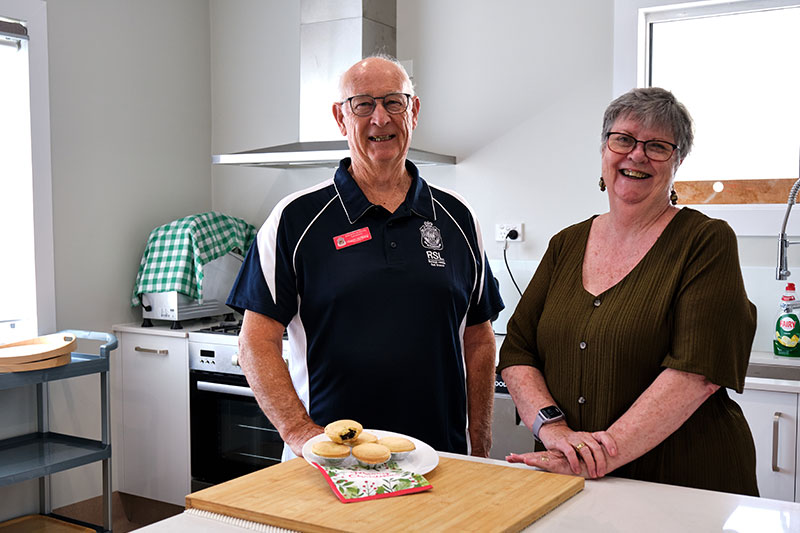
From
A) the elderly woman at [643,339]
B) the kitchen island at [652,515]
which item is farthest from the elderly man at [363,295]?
the kitchen island at [652,515]

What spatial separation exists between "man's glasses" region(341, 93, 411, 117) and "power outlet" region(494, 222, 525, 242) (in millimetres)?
1548

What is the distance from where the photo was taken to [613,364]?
1357 mm

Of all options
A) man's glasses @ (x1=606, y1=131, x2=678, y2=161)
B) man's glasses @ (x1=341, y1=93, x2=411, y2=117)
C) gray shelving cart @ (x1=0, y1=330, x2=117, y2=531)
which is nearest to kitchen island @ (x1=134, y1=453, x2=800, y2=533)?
man's glasses @ (x1=606, y1=131, x2=678, y2=161)

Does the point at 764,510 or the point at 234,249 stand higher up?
the point at 234,249

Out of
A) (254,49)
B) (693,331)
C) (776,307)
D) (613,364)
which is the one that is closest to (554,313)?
(613,364)

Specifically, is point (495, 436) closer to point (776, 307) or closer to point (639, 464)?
point (776, 307)

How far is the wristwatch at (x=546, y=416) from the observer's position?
4.53 feet

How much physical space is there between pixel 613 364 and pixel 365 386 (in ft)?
1.59

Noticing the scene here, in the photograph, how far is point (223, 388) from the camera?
9.89 feet

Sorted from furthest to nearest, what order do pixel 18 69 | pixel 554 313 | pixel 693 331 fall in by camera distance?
pixel 18 69, pixel 554 313, pixel 693 331

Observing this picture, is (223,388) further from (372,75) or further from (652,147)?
(652,147)

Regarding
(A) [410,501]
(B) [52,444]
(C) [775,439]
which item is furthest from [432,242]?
(B) [52,444]

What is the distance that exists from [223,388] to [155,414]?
0.41 meters

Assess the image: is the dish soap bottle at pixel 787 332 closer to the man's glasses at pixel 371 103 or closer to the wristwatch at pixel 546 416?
the wristwatch at pixel 546 416
